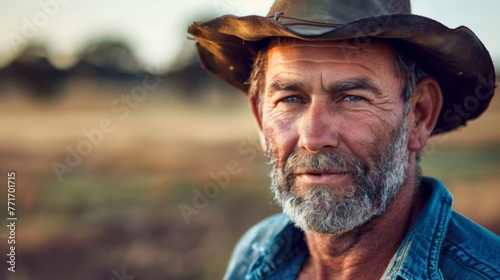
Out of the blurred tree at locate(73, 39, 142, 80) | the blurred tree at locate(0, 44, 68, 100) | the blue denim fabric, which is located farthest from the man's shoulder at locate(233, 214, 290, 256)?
the blurred tree at locate(73, 39, 142, 80)

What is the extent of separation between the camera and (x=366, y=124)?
2512 mm

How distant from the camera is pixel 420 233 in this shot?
249 centimetres

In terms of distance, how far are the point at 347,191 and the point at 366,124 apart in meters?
0.29

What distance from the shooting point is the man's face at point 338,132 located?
246 cm

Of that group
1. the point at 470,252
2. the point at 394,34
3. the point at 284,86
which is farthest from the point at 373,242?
the point at 394,34

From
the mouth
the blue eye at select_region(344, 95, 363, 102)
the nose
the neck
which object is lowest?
the neck

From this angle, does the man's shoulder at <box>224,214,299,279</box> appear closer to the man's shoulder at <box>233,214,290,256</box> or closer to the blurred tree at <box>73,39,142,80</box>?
the man's shoulder at <box>233,214,290,256</box>

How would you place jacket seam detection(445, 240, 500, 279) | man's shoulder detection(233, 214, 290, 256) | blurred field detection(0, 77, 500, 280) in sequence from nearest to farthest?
jacket seam detection(445, 240, 500, 279), man's shoulder detection(233, 214, 290, 256), blurred field detection(0, 77, 500, 280)

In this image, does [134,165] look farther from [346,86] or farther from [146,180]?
[346,86]

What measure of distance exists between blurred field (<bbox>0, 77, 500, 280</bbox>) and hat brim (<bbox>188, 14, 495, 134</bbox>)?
13.8 ft

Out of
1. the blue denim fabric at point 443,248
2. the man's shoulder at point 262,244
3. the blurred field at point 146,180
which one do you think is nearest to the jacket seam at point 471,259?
the blue denim fabric at point 443,248

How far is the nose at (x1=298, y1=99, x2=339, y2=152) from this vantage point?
240 centimetres

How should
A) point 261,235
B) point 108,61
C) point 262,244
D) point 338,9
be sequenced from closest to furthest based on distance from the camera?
point 338,9 < point 262,244 < point 261,235 < point 108,61

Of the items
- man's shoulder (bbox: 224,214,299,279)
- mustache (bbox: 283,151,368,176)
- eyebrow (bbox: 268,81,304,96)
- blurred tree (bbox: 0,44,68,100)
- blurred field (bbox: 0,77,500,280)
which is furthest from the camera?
blurred tree (bbox: 0,44,68,100)
